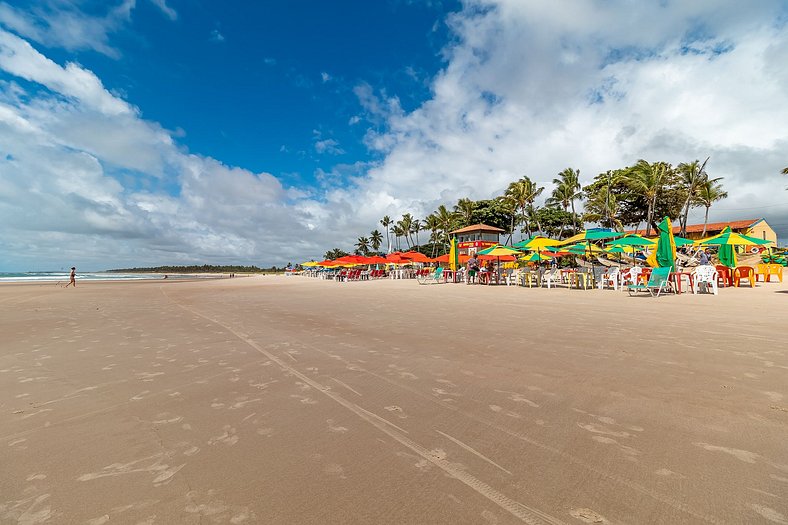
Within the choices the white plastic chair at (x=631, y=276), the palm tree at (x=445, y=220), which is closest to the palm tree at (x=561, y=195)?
the palm tree at (x=445, y=220)

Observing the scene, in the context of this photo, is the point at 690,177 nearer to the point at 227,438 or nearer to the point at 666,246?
the point at 666,246

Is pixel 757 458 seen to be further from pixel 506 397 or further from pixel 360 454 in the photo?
pixel 360 454

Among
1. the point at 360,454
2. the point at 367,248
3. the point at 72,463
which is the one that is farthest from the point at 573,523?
the point at 367,248

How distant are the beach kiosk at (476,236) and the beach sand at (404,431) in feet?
143

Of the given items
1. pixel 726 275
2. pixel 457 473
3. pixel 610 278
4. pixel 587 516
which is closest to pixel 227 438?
pixel 457 473

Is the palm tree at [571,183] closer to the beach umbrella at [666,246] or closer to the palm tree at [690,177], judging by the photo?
the palm tree at [690,177]

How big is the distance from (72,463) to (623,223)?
4995cm

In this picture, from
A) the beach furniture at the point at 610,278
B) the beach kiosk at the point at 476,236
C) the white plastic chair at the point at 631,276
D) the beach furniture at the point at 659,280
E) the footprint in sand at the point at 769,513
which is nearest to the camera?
the footprint in sand at the point at 769,513

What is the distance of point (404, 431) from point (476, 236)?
1930 inches

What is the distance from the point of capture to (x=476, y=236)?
49.8 metres

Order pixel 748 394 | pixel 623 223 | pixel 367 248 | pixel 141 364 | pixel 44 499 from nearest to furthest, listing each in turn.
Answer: pixel 44 499 < pixel 748 394 < pixel 141 364 < pixel 623 223 < pixel 367 248

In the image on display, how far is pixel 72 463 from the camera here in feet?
7.04

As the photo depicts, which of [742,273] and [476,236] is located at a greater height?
[476,236]

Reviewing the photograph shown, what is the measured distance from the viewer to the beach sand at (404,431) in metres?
1.70
